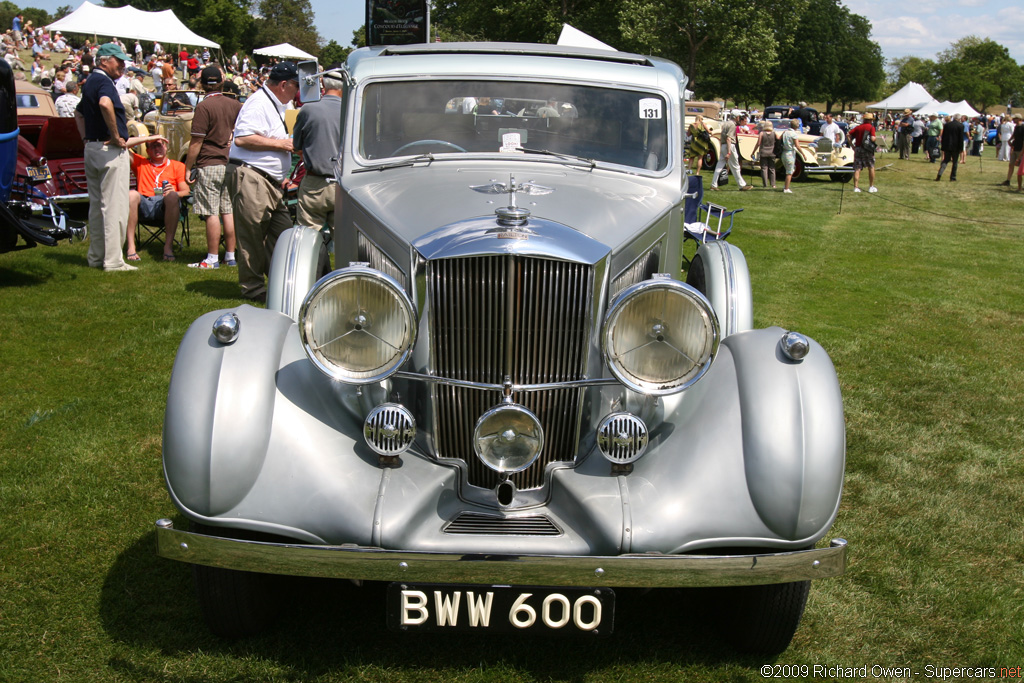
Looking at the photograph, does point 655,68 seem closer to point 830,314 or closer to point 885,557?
point 885,557

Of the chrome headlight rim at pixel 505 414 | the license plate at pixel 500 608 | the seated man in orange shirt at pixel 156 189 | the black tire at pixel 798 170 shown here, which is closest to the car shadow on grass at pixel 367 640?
the license plate at pixel 500 608

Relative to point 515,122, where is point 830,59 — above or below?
above

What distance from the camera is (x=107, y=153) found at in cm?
818

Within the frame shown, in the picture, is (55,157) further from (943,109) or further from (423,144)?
(943,109)

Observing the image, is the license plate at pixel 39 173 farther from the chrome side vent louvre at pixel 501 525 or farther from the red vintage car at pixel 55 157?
the chrome side vent louvre at pixel 501 525

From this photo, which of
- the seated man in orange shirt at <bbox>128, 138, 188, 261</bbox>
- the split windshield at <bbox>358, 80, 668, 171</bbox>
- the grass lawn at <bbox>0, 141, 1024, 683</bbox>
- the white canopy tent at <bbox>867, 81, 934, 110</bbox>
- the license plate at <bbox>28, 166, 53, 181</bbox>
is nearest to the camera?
the grass lawn at <bbox>0, 141, 1024, 683</bbox>

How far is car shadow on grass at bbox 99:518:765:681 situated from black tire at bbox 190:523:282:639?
0.07 metres

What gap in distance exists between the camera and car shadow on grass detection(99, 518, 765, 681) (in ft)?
10.0

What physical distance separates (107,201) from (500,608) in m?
7.33

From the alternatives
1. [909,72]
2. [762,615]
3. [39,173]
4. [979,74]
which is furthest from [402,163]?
[909,72]

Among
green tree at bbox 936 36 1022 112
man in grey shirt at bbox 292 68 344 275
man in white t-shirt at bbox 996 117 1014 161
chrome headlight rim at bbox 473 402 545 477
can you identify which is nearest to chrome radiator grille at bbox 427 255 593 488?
chrome headlight rim at bbox 473 402 545 477

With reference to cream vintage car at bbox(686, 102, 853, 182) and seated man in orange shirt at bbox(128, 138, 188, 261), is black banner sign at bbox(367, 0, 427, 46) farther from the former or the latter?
cream vintage car at bbox(686, 102, 853, 182)

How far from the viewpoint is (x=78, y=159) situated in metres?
11.9

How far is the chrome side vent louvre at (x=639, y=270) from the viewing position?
3.26 m
